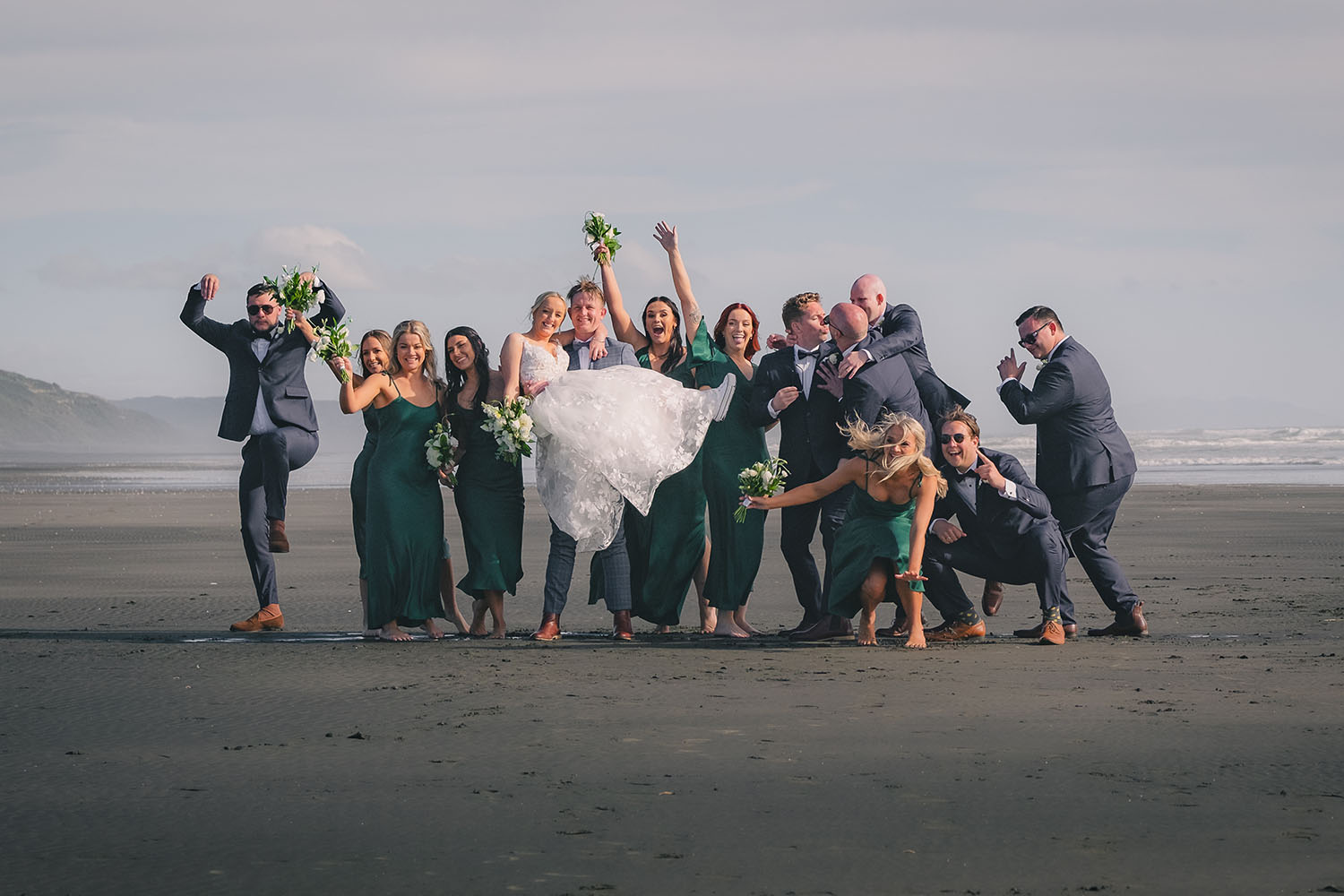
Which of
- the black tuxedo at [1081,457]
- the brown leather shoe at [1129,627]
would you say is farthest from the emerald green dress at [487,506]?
the brown leather shoe at [1129,627]

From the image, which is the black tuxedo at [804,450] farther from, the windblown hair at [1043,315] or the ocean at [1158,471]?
the ocean at [1158,471]

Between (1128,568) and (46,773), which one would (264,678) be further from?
(1128,568)

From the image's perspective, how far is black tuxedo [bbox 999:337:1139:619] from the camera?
881 cm

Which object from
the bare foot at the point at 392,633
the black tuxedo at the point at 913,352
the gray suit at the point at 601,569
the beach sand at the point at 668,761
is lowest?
the beach sand at the point at 668,761

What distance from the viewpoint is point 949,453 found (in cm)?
848

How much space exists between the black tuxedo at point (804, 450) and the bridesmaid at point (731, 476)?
6.2 inches

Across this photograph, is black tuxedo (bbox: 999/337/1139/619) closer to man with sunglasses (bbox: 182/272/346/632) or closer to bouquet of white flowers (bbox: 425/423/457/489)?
bouquet of white flowers (bbox: 425/423/457/489)

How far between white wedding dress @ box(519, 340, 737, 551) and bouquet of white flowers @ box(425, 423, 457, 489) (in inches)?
20.1

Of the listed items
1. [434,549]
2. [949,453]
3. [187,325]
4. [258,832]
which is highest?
[187,325]

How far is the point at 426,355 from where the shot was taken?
29.7 feet

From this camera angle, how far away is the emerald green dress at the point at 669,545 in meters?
8.97

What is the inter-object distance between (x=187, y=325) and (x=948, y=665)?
530cm

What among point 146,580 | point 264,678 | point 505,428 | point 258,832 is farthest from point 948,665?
point 146,580

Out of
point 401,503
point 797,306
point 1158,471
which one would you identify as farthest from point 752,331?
point 1158,471
